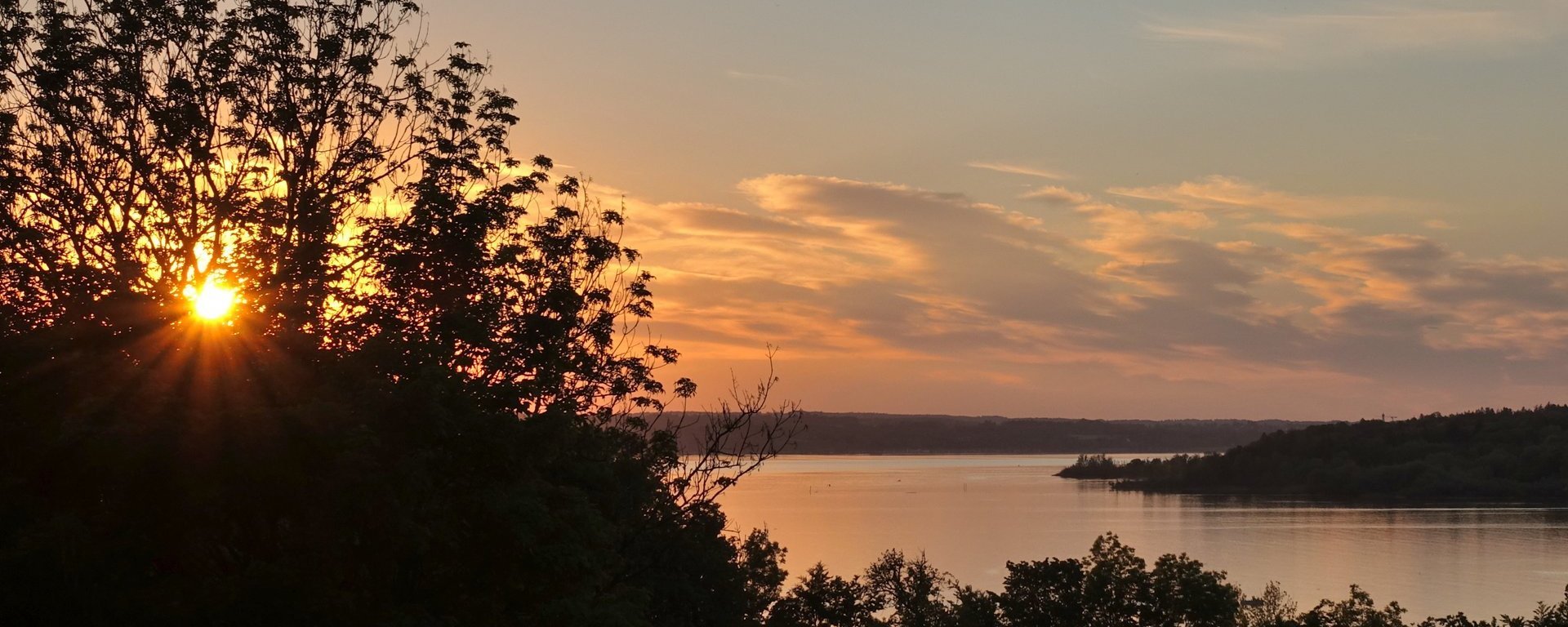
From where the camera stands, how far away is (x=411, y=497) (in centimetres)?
1266

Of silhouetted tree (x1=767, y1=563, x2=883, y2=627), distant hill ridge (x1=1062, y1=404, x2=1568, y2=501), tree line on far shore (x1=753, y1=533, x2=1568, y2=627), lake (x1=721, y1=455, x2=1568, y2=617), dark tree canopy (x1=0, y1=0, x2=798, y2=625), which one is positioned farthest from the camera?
distant hill ridge (x1=1062, y1=404, x2=1568, y2=501)

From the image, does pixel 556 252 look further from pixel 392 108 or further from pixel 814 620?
pixel 814 620

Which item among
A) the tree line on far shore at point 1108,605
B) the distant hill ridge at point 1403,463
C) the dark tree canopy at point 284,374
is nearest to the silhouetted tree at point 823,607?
the tree line on far shore at point 1108,605

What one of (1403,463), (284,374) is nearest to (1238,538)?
(1403,463)

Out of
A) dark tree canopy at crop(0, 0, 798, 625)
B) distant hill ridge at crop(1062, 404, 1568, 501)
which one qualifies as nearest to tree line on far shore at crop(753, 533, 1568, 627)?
dark tree canopy at crop(0, 0, 798, 625)

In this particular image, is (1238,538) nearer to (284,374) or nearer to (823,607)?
(823,607)

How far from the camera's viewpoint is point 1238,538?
11162 centimetres

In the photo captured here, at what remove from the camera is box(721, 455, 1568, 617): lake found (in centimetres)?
8169

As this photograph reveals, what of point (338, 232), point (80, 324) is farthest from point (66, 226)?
point (80, 324)

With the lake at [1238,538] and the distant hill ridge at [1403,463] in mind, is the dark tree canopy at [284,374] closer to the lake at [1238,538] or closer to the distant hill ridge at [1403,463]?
the lake at [1238,538]

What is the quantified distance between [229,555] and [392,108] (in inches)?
341

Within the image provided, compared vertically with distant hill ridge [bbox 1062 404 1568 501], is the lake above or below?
below

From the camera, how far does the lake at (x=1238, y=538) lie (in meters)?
81.7

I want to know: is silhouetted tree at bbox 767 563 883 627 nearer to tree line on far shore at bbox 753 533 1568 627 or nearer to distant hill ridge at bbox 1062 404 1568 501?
tree line on far shore at bbox 753 533 1568 627
